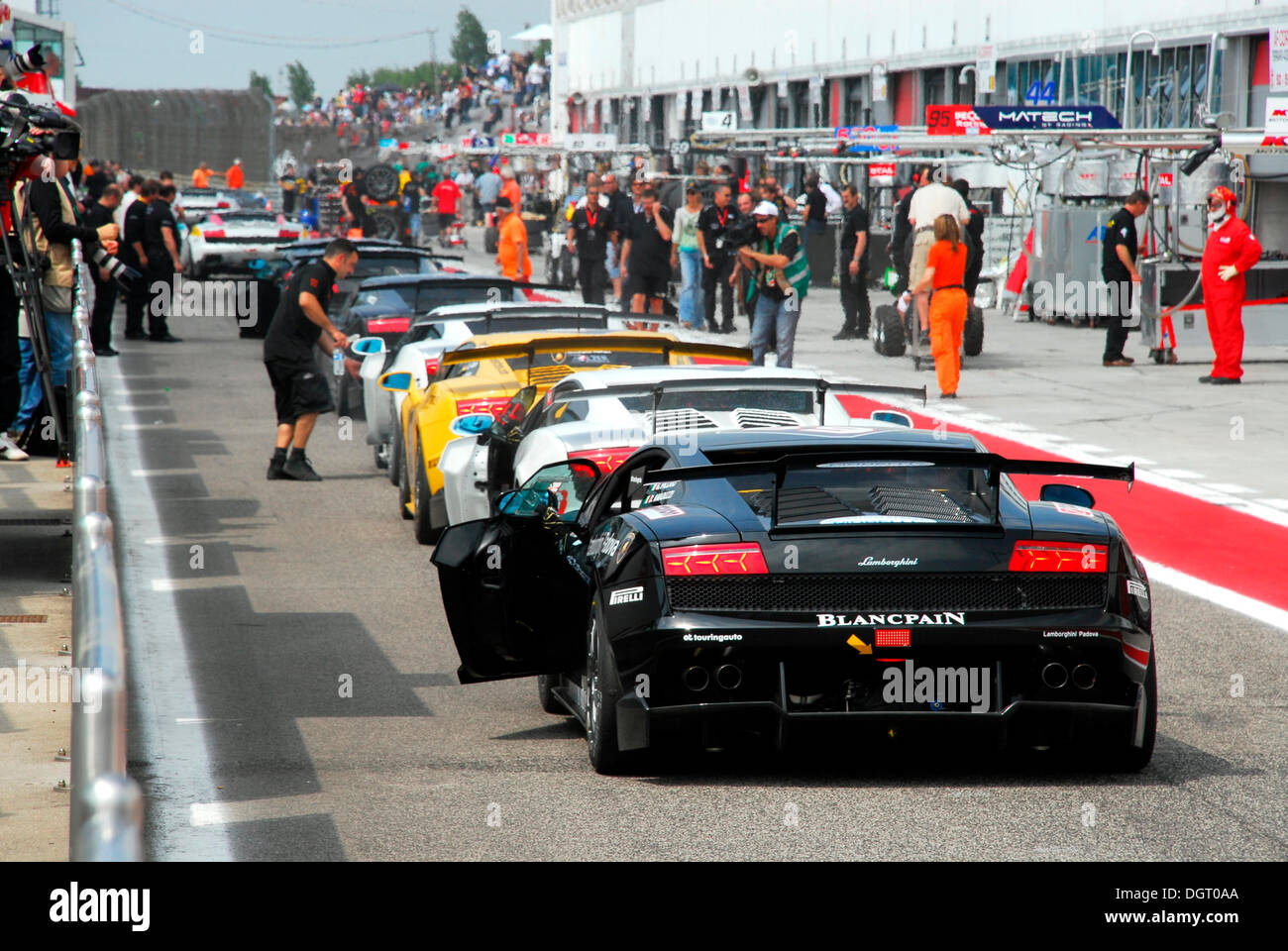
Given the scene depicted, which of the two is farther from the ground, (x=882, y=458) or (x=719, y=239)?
(x=719, y=239)

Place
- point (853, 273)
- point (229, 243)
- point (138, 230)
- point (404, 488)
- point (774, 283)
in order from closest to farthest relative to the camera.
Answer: point (404, 488) → point (774, 283) → point (138, 230) → point (853, 273) → point (229, 243)

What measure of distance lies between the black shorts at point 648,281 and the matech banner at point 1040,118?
4.75 metres

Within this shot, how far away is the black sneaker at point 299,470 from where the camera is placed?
48.9ft

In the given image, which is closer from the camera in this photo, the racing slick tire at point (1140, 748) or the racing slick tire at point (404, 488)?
the racing slick tire at point (1140, 748)

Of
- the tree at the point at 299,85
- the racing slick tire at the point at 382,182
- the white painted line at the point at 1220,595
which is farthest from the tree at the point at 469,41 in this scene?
the white painted line at the point at 1220,595

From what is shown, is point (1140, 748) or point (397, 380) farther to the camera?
point (397, 380)

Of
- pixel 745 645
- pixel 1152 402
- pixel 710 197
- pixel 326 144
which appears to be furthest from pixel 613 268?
pixel 326 144

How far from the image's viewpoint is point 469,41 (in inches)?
7141

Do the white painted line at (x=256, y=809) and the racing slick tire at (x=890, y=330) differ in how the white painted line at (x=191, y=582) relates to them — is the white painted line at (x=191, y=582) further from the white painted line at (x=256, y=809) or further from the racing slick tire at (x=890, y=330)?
the racing slick tire at (x=890, y=330)

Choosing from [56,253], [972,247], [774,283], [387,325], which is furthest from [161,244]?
[56,253]

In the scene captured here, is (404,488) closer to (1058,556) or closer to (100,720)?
(1058,556)

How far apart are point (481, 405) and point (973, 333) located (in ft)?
42.7
